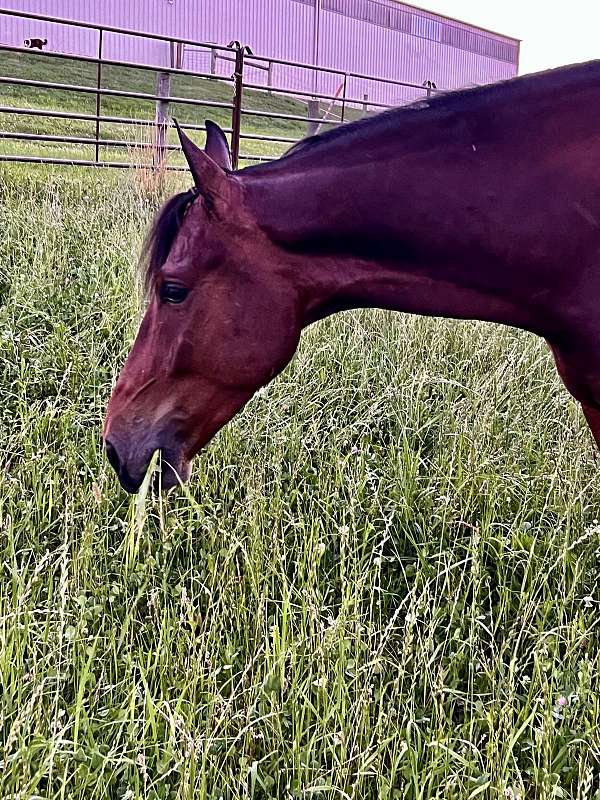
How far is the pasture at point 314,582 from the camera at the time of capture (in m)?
1.65

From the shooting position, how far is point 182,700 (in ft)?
5.62

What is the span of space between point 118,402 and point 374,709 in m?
0.91

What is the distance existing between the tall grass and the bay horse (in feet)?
1.44

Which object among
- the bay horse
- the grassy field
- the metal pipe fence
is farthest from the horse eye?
the grassy field

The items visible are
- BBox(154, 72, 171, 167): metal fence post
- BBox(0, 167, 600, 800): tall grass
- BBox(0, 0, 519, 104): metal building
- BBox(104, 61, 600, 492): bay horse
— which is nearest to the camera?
BBox(0, 167, 600, 800): tall grass

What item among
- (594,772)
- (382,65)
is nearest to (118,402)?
(594,772)

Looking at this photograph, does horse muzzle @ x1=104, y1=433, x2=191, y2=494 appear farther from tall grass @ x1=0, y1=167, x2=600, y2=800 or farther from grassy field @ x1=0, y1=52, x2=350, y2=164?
grassy field @ x1=0, y1=52, x2=350, y2=164

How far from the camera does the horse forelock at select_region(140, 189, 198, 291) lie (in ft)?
6.05

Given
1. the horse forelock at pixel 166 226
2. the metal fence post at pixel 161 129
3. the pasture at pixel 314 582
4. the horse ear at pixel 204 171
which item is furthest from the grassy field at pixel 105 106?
the horse ear at pixel 204 171

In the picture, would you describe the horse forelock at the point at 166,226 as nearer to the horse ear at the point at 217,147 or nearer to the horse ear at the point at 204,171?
the horse ear at the point at 204,171

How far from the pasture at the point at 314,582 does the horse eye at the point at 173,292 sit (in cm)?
48

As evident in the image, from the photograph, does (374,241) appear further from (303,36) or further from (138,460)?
(303,36)

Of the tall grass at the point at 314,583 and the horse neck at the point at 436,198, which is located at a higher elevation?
the horse neck at the point at 436,198

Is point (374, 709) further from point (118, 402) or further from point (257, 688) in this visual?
point (118, 402)
